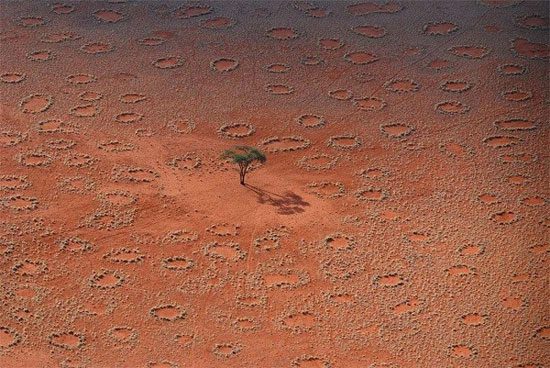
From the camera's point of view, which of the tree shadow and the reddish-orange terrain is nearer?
the reddish-orange terrain

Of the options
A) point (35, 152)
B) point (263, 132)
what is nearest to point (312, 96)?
point (263, 132)

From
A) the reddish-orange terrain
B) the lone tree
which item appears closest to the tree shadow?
the reddish-orange terrain

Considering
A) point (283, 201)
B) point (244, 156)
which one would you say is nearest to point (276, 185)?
point (283, 201)

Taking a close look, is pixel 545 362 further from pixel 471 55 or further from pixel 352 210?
pixel 471 55

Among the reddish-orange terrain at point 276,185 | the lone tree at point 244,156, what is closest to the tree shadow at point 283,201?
the reddish-orange terrain at point 276,185

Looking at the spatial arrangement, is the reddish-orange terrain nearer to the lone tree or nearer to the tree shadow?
the tree shadow

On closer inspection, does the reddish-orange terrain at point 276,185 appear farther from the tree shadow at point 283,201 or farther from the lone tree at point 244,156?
the lone tree at point 244,156

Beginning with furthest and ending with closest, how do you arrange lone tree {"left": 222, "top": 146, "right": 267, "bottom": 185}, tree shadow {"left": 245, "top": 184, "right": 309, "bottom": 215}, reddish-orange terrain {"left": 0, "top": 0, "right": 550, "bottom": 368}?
lone tree {"left": 222, "top": 146, "right": 267, "bottom": 185} → tree shadow {"left": 245, "top": 184, "right": 309, "bottom": 215} → reddish-orange terrain {"left": 0, "top": 0, "right": 550, "bottom": 368}
